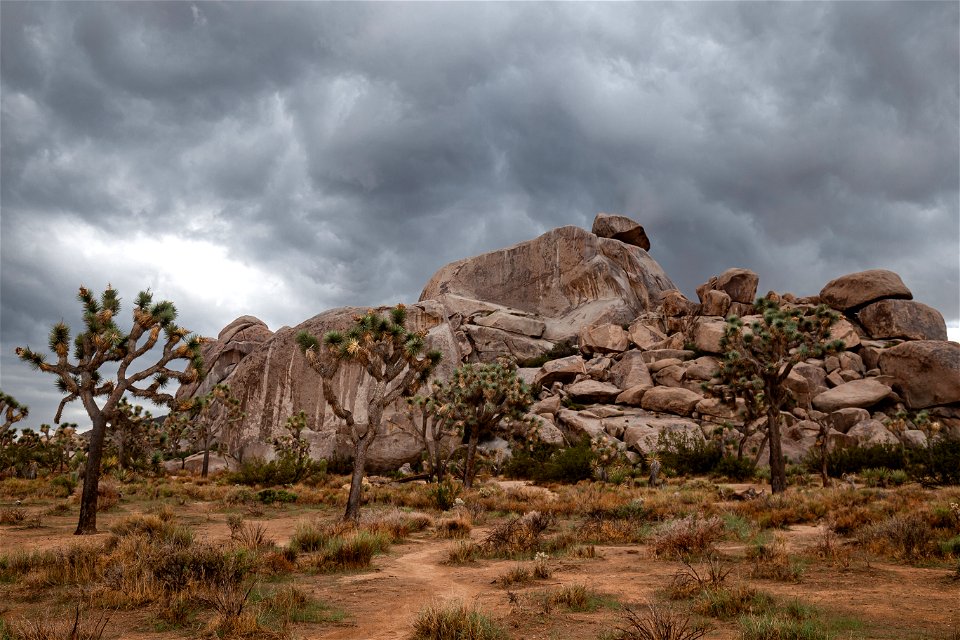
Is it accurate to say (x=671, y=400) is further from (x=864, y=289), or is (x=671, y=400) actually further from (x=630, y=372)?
(x=864, y=289)

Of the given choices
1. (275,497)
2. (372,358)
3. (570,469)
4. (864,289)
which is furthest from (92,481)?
(864,289)

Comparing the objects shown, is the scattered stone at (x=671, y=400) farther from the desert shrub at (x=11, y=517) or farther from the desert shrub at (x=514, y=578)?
the desert shrub at (x=11, y=517)

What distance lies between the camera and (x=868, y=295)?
189ft

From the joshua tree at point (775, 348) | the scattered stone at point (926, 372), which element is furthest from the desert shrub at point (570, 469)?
the scattered stone at point (926, 372)

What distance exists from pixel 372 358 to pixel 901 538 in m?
15.0

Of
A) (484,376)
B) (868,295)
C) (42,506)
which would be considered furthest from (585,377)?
(42,506)

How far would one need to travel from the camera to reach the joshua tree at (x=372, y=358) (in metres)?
18.2

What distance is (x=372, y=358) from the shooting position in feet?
65.6

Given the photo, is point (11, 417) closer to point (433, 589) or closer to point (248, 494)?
point (248, 494)

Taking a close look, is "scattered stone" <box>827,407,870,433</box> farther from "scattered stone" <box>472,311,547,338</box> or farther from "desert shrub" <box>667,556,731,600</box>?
"desert shrub" <box>667,556,731,600</box>

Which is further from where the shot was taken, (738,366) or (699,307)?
(699,307)

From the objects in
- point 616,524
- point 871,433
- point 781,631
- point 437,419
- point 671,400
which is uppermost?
point 671,400

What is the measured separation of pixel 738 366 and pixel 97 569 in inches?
1050

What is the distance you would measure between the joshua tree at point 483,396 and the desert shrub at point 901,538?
1973 cm
